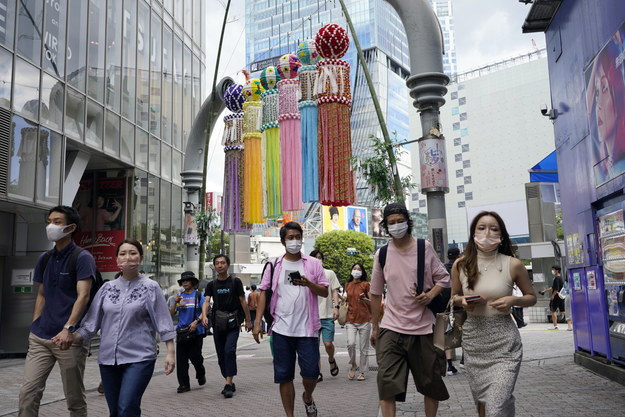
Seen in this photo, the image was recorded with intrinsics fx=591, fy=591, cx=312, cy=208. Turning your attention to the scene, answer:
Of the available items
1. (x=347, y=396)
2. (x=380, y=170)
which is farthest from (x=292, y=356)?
(x=380, y=170)

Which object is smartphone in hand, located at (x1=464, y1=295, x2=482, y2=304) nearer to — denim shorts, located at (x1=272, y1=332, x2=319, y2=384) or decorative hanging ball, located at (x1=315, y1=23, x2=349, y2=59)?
denim shorts, located at (x1=272, y1=332, x2=319, y2=384)

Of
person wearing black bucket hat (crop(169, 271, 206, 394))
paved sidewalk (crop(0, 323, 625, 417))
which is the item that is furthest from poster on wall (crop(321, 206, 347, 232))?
person wearing black bucket hat (crop(169, 271, 206, 394))

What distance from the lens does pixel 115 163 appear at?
1808cm

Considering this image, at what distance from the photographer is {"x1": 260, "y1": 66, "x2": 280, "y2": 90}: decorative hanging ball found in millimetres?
13539

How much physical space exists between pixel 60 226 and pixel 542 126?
279 ft

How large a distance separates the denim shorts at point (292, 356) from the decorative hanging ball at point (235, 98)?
9.85 meters

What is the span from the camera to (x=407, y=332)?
470 centimetres

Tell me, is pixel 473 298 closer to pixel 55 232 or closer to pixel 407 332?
pixel 407 332

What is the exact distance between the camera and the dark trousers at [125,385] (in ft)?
13.5

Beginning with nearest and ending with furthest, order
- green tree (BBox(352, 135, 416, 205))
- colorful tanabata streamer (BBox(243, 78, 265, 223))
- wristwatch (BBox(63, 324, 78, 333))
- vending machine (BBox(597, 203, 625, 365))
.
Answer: wristwatch (BBox(63, 324, 78, 333)), vending machine (BBox(597, 203, 625, 365)), green tree (BBox(352, 135, 416, 205)), colorful tanabata streamer (BBox(243, 78, 265, 223))

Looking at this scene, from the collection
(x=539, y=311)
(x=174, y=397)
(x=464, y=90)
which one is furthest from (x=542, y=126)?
(x=174, y=397)

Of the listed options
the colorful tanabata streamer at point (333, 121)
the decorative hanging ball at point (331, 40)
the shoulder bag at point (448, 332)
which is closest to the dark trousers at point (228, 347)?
the colorful tanabata streamer at point (333, 121)

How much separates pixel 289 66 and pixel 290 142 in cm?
171

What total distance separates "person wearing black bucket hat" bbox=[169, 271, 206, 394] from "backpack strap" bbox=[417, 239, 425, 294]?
4.85 meters
